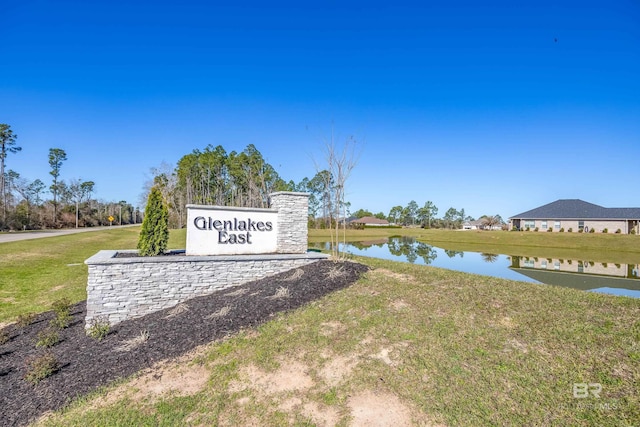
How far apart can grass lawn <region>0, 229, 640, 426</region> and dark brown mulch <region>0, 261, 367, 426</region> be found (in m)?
0.35

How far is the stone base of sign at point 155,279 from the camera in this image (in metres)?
6.47

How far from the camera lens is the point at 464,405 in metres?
3.17

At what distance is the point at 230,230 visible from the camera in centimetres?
855

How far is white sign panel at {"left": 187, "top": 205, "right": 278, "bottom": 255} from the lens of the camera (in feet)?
26.7

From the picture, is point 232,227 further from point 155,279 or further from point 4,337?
point 4,337

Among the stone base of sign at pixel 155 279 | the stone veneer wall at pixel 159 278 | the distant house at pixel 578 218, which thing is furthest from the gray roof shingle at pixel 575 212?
the stone base of sign at pixel 155 279

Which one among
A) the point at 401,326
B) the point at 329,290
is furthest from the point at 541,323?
the point at 329,290

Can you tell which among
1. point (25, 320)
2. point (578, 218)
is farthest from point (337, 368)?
point (578, 218)

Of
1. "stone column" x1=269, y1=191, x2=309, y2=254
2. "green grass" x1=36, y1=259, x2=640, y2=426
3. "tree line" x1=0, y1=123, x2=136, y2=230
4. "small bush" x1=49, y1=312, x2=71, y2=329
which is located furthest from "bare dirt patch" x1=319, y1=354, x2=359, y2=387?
"tree line" x1=0, y1=123, x2=136, y2=230

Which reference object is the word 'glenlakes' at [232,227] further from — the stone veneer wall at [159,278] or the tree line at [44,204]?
the tree line at [44,204]

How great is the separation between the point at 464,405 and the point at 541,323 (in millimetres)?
2226

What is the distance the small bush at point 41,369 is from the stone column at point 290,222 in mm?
5477

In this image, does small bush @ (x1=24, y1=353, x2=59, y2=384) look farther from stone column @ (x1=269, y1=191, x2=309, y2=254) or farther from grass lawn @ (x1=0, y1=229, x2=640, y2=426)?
stone column @ (x1=269, y1=191, x2=309, y2=254)

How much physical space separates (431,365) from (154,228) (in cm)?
740
